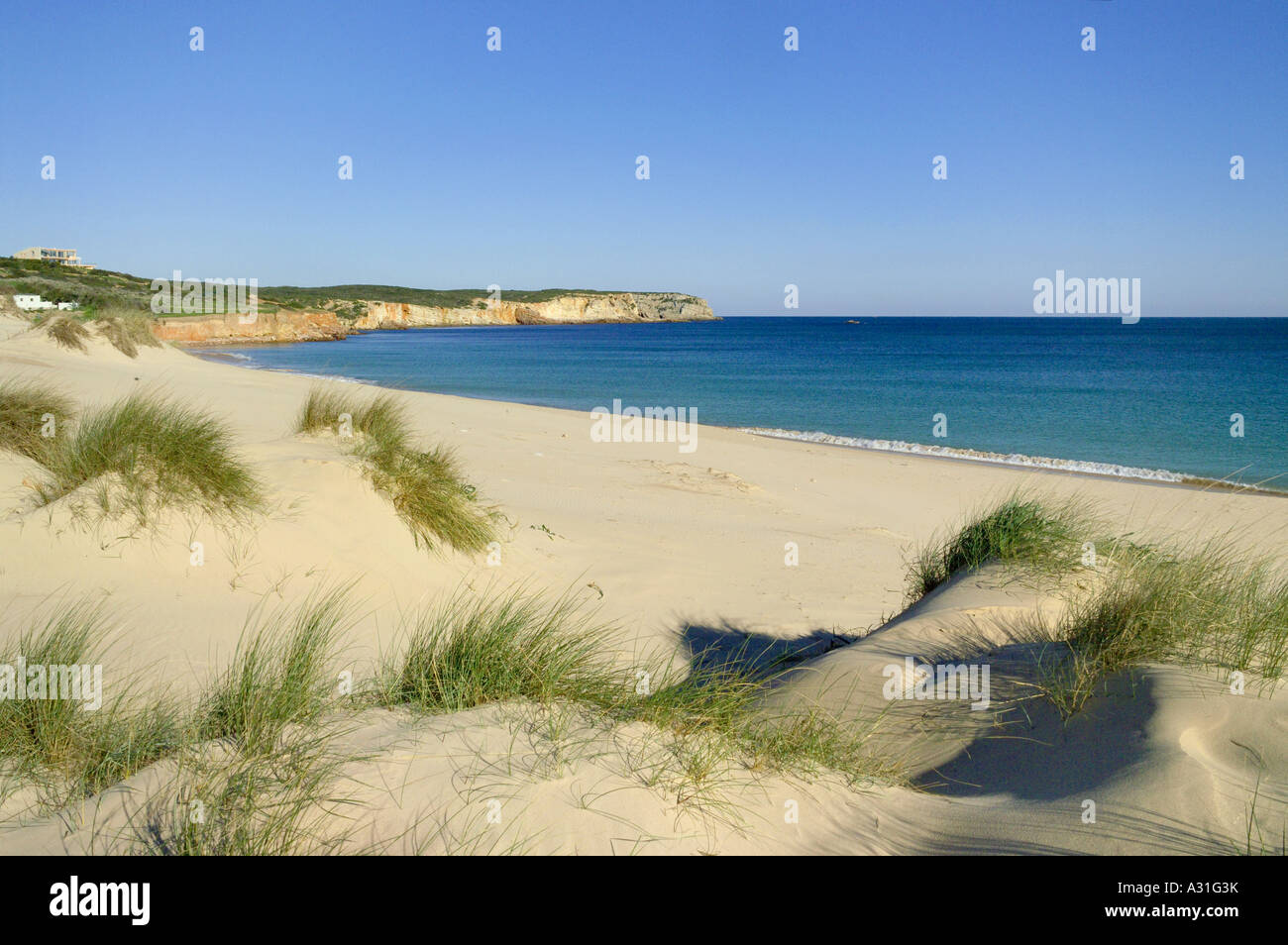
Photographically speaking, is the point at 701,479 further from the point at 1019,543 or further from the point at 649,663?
the point at 649,663

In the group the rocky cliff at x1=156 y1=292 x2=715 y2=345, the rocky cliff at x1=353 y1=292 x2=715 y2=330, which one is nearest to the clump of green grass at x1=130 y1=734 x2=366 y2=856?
the rocky cliff at x1=156 y1=292 x2=715 y2=345

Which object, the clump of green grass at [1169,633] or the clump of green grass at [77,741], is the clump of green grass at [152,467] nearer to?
the clump of green grass at [77,741]

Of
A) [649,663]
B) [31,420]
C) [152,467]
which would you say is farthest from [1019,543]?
[31,420]

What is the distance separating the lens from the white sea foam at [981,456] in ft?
54.1

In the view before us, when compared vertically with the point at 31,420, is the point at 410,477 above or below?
below

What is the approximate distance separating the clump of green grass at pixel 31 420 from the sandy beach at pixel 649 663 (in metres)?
0.20

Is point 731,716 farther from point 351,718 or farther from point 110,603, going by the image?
point 110,603

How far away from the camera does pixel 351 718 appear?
2.93 m

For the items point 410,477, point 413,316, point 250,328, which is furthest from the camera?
point 413,316

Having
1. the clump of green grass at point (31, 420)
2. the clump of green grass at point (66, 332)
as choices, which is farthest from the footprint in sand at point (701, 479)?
the clump of green grass at point (66, 332)

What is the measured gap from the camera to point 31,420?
6.57m

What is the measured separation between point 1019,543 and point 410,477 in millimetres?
4865

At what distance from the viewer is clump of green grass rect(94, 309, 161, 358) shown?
20719 mm
